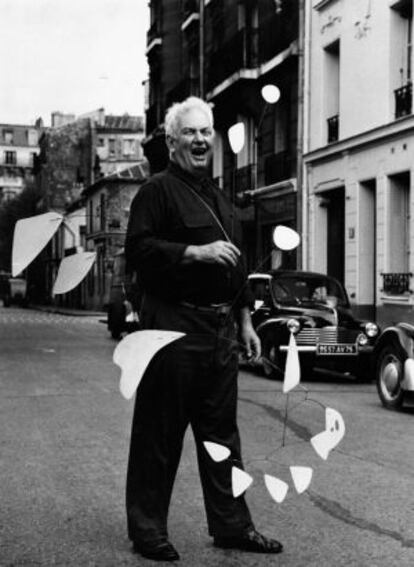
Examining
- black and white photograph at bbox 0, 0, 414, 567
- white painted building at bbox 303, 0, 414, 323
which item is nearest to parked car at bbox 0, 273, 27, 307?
black and white photograph at bbox 0, 0, 414, 567

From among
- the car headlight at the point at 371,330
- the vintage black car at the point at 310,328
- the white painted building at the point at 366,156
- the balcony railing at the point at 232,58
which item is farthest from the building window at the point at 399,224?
the balcony railing at the point at 232,58

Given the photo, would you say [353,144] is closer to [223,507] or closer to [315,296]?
[315,296]

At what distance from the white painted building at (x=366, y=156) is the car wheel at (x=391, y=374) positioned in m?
8.46

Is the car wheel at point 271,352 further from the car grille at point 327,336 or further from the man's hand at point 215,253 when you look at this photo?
the man's hand at point 215,253

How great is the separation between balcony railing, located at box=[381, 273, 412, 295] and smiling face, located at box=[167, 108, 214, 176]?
15.9 m

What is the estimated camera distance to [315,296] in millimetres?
15477

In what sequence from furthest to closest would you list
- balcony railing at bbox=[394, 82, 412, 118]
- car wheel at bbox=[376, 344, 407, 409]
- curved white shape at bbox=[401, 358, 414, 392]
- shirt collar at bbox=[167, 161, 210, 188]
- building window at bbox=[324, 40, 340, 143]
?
balcony railing at bbox=[394, 82, 412, 118] < building window at bbox=[324, 40, 340, 143] < car wheel at bbox=[376, 344, 407, 409] < curved white shape at bbox=[401, 358, 414, 392] < shirt collar at bbox=[167, 161, 210, 188]

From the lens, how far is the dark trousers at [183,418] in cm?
434

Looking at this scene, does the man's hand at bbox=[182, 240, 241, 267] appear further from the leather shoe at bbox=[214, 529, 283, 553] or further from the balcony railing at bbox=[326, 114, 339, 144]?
the balcony railing at bbox=[326, 114, 339, 144]

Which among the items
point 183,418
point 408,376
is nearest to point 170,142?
point 183,418

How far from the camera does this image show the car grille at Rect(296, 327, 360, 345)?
1393 cm

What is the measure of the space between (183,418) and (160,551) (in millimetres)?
581

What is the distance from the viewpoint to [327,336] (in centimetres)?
1416

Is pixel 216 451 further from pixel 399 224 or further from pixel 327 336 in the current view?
pixel 399 224
